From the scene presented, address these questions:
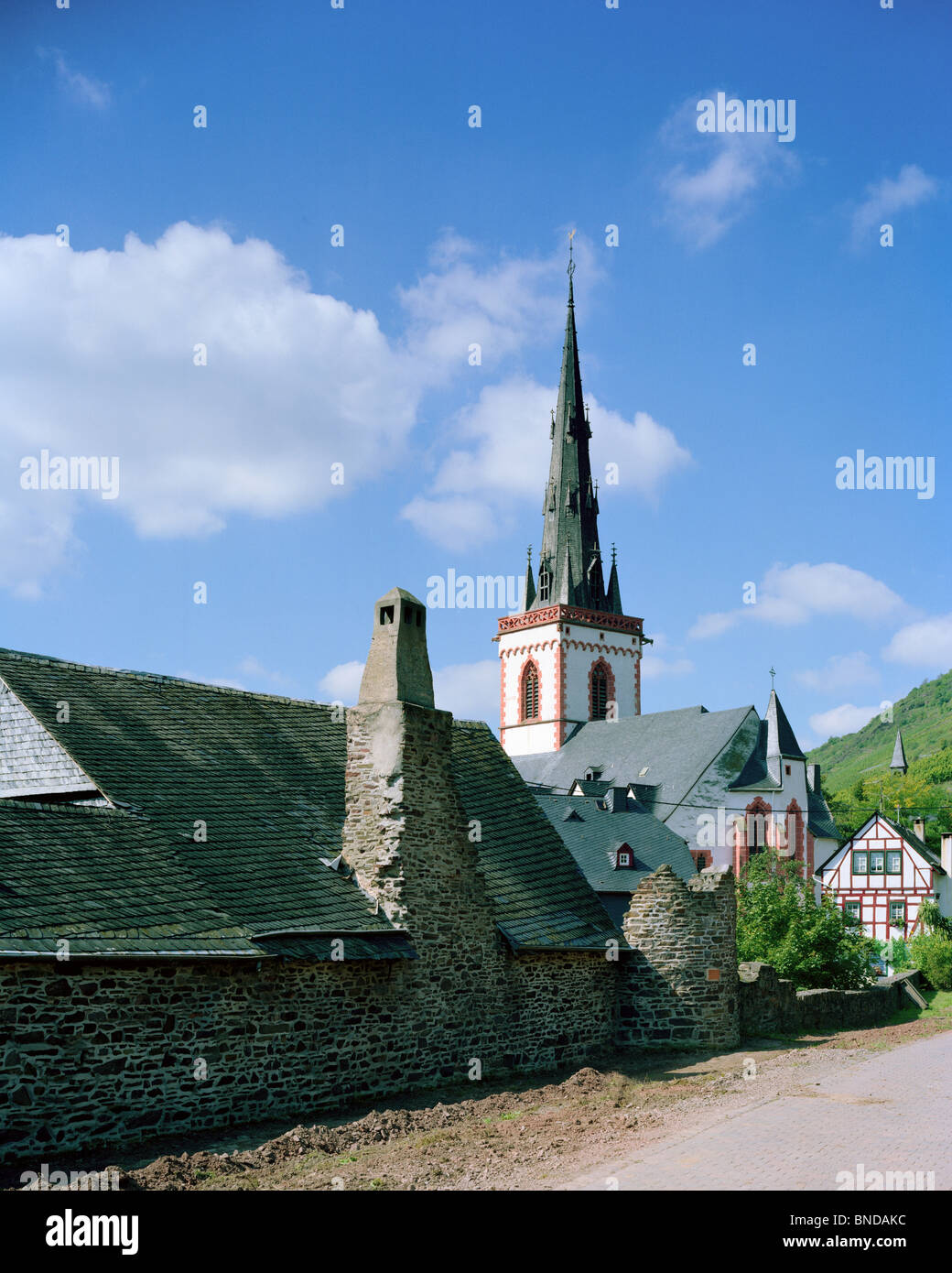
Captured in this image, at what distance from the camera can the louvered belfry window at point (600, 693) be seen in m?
71.4

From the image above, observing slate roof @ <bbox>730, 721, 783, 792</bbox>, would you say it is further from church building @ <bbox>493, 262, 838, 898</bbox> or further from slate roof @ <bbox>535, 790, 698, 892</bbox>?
slate roof @ <bbox>535, 790, 698, 892</bbox>

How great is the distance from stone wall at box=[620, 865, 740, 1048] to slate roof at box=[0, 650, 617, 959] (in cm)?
91

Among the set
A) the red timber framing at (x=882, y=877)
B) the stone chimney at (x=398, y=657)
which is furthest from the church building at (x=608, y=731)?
the stone chimney at (x=398, y=657)

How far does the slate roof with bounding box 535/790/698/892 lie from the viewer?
1422 inches

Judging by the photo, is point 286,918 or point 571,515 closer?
point 286,918

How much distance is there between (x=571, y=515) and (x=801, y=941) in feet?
162

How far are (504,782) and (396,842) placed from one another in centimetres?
659

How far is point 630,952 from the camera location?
20.0 metres

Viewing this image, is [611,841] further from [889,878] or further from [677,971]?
[677,971]

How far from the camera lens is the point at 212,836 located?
15594mm

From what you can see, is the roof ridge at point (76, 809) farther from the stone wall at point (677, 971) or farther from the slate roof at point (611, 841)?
the slate roof at point (611, 841)

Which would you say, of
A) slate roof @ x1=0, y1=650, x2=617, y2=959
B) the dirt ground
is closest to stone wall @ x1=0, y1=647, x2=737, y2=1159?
slate roof @ x1=0, y1=650, x2=617, y2=959

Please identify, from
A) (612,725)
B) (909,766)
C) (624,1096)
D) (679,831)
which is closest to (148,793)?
(624,1096)
